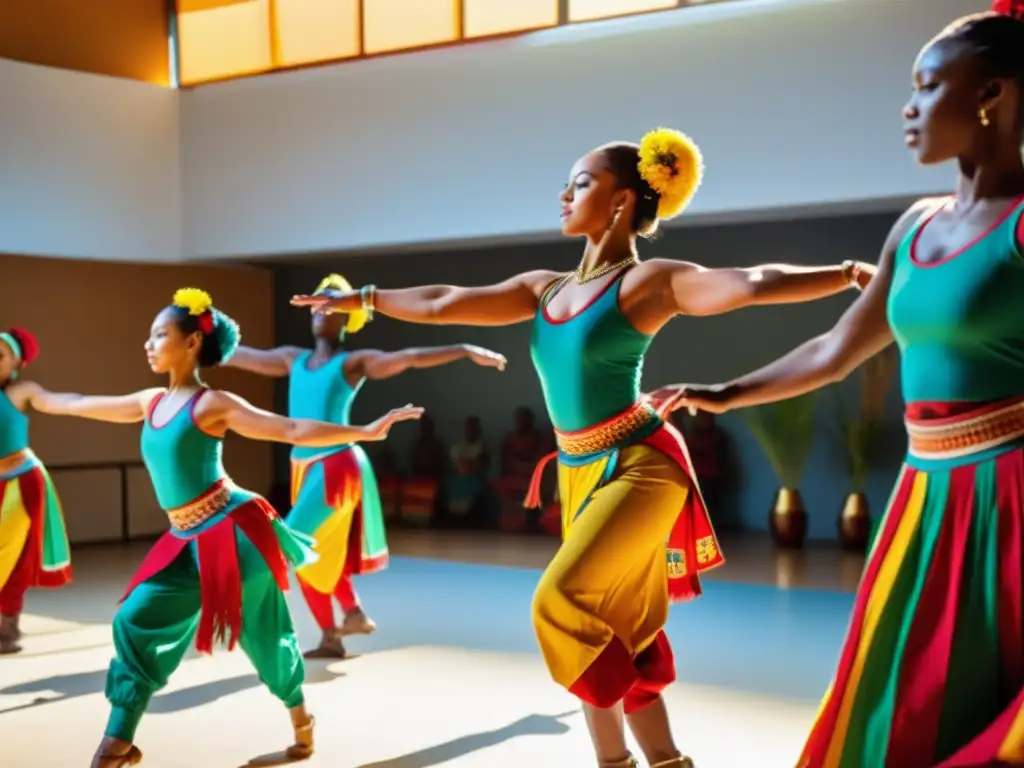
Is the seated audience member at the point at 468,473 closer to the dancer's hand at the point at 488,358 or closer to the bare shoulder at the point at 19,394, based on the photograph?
the bare shoulder at the point at 19,394

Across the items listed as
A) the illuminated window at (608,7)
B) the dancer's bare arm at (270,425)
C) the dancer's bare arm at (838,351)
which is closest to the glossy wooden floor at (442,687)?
the dancer's bare arm at (270,425)

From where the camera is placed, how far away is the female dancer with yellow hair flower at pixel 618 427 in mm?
2820

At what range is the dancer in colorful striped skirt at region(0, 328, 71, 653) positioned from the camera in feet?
17.9

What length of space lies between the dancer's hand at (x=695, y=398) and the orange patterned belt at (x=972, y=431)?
14.0 inches

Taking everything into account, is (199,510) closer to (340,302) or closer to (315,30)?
(340,302)

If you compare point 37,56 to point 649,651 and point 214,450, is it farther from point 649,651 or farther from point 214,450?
point 649,651

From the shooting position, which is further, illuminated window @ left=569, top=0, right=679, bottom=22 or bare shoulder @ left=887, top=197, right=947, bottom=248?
illuminated window @ left=569, top=0, right=679, bottom=22

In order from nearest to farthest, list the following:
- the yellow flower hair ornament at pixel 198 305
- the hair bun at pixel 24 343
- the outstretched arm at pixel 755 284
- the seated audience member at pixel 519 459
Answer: the outstretched arm at pixel 755 284, the yellow flower hair ornament at pixel 198 305, the hair bun at pixel 24 343, the seated audience member at pixel 519 459

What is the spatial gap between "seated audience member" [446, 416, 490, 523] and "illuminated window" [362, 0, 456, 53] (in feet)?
10.4

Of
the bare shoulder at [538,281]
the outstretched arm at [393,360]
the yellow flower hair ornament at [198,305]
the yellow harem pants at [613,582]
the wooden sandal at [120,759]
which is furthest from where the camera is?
the outstretched arm at [393,360]

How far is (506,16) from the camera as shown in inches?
300

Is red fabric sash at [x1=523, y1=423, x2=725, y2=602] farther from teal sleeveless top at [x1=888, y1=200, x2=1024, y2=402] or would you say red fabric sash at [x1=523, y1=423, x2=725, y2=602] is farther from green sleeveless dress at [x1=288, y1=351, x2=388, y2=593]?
green sleeveless dress at [x1=288, y1=351, x2=388, y2=593]

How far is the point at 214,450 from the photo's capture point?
3797mm

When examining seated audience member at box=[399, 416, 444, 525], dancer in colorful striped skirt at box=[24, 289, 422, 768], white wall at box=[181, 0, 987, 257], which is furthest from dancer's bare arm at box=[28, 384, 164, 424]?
seated audience member at box=[399, 416, 444, 525]
